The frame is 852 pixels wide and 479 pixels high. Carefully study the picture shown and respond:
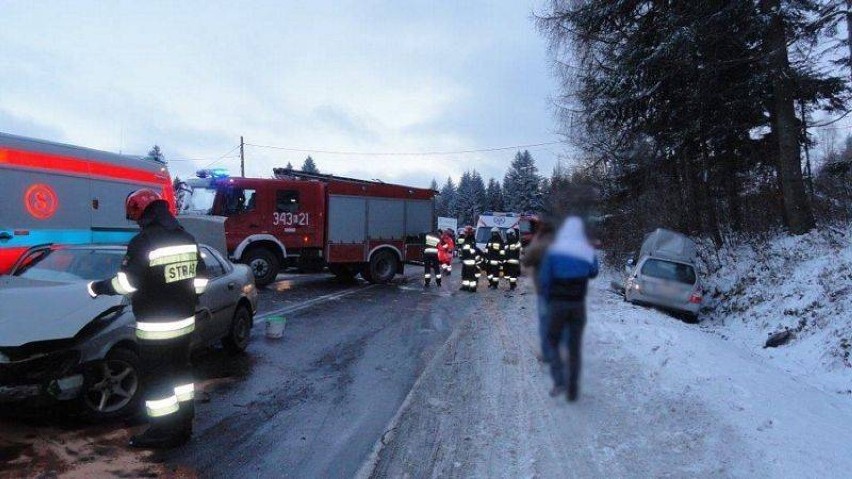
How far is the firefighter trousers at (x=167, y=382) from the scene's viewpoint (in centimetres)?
454

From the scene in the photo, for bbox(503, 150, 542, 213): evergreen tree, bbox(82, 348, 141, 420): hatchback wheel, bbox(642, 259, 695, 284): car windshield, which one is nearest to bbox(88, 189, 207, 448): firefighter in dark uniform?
bbox(82, 348, 141, 420): hatchback wheel

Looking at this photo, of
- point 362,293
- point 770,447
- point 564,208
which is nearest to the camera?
point 564,208

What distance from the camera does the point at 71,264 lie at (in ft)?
21.0

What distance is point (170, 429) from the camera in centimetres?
481

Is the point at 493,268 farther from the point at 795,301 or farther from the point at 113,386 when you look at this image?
the point at 795,301

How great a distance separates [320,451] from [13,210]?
613cm

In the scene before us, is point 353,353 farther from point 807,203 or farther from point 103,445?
point 807,203

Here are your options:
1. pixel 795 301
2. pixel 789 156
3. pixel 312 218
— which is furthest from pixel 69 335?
pixel 789 156

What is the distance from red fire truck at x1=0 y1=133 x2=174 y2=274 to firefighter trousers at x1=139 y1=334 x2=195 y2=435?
4.86 m

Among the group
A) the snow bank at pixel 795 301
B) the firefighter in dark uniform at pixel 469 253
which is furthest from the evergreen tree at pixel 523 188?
the snow bank at pixel 795 301

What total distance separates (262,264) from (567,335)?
15.5m

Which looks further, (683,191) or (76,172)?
(76,172)

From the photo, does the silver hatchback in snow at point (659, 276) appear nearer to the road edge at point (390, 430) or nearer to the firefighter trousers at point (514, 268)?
the firefighter trousers at point (514, 268)

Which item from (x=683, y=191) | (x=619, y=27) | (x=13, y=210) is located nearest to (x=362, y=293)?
(x=13, y=210)
